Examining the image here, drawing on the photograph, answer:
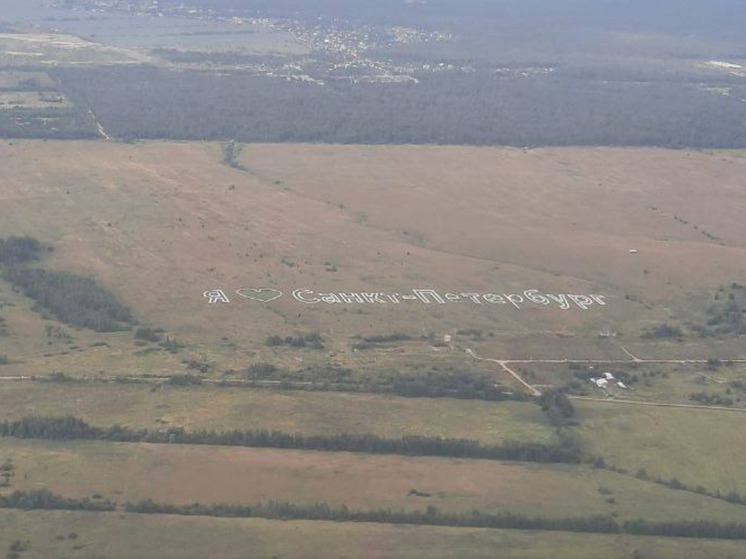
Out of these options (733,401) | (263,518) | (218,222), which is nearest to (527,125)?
(218,222)

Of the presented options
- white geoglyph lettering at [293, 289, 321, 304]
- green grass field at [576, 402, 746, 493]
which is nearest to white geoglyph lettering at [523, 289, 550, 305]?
white geoglyph lettering at [293, 289, 321, 304]

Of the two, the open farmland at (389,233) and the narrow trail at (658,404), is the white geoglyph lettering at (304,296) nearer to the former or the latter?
the open farmland at (389,233)

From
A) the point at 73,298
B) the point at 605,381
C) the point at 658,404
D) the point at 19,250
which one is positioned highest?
the point at 658,404

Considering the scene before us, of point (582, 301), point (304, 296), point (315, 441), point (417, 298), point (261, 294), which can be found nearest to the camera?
point (315, 441)

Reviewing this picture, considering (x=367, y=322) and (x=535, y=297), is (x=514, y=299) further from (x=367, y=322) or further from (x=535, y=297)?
(x=367, y=322)

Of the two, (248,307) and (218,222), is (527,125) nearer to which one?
(218,222)

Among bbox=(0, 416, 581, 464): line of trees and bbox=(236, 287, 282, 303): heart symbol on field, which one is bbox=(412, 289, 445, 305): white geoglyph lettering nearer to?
bbox=(236, 287, 282, 303): heart symbol on field

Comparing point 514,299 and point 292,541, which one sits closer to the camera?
point 292,541

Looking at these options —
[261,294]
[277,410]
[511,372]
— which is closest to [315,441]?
[277,410]
